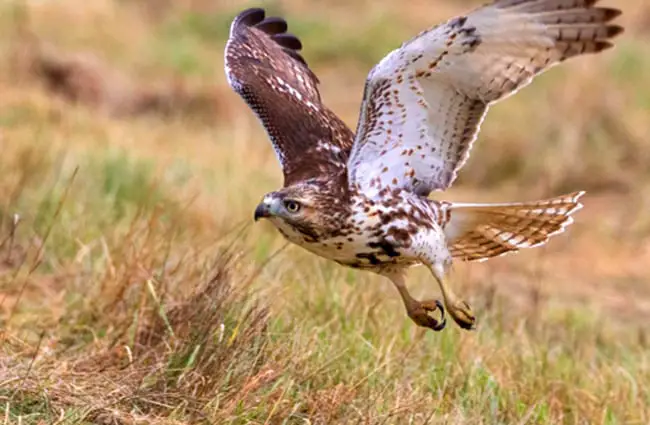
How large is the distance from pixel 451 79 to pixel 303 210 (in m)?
0.79

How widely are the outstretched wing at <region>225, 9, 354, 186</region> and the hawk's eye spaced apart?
1.13 ft

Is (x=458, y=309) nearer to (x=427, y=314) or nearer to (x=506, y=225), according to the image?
(x=427, y=314)

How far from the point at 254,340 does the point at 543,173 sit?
266 inches

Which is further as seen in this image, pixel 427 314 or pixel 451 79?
pixel 427 314

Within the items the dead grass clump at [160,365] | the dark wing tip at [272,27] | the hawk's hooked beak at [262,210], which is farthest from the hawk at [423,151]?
the dark wing tip at [272,27]

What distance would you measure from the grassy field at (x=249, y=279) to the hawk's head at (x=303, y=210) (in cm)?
37

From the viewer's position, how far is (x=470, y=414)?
469 cm

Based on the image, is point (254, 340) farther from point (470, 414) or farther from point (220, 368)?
point (470, 414)

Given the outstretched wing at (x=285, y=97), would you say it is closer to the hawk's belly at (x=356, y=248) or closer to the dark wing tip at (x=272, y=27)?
the dark wing tip at (x=272, y=27)

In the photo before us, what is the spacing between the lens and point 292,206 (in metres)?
4.55

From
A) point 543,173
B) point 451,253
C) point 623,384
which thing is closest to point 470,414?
point 451,253

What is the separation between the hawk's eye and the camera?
179 inches

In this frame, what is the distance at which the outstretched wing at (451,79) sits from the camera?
454 centimetres

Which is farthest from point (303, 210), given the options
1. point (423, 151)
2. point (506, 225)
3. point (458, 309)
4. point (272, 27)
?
point (272, 27)
